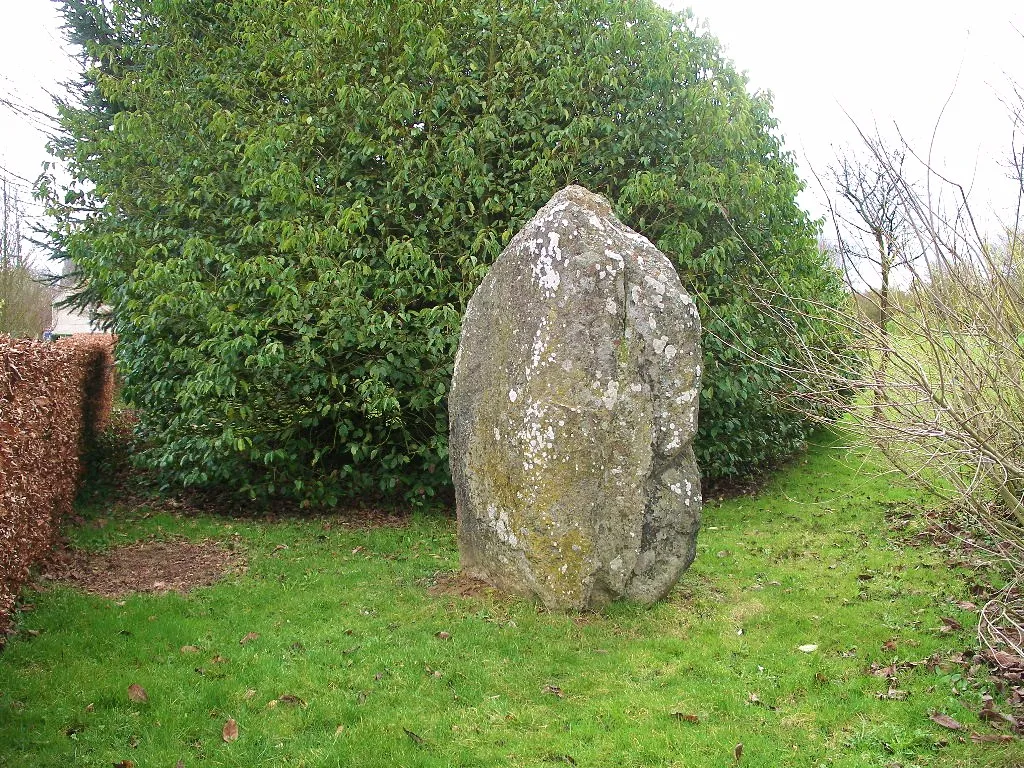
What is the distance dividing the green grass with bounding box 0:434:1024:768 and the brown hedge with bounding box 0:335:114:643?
535mm

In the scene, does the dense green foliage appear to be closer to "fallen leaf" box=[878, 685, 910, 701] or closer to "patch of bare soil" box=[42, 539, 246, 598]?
"patch of bare soil" box=[42, 539, 246, 598]

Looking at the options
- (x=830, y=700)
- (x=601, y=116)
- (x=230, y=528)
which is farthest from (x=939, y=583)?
(x=230, y=528)

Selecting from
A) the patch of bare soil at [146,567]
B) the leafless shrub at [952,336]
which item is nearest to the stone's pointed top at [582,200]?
the leafless shrub at [952,336]

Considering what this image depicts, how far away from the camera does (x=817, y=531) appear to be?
9578mm

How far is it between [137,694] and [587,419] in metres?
3.51

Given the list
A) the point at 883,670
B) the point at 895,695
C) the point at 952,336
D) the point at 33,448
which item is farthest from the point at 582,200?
the point at 33,448

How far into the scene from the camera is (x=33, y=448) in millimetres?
7492

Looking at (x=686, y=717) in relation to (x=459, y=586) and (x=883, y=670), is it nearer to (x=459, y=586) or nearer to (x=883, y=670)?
(x=883, y=670)

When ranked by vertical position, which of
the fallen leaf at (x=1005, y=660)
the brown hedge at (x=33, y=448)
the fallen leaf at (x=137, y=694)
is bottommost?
the fallen leaf at (x=137, y=694)

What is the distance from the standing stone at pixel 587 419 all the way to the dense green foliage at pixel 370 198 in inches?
114

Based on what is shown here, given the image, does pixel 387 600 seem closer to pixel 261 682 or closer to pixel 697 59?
pixel 261 682

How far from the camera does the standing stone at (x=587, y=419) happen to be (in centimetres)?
636

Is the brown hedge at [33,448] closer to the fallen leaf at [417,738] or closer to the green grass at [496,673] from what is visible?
the green grass at [496,673]

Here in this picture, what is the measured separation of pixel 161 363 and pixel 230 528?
7.19 feet
